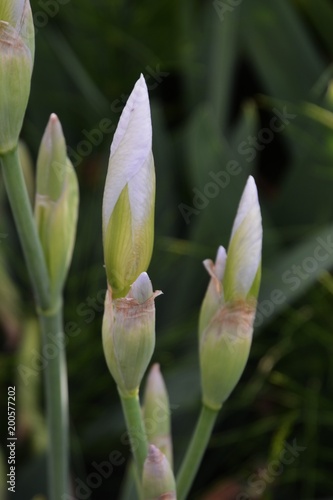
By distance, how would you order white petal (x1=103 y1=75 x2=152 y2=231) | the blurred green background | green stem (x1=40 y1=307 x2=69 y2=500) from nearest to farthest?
1. white petal (x1=103 y1=75 x2=152 y2=231)
2. green stem (x1=40 y1=307 x2=69 y2=500)
3. the blurred green background

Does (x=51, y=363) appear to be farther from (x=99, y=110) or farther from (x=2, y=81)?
(x=99, y=110)

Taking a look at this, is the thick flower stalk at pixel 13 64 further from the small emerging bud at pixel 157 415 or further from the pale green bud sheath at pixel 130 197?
the small emerging bud at pixel 157 415

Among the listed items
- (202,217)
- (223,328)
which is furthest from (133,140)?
(202,217)

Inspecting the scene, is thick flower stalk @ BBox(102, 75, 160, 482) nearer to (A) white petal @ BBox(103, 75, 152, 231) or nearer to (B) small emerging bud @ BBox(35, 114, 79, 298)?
(A) white petal @ BBox(103, 75, 152, 231)

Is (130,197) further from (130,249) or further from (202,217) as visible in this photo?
(202,217)

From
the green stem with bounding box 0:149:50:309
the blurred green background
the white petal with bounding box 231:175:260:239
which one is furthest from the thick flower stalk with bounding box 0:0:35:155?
the blurred green background

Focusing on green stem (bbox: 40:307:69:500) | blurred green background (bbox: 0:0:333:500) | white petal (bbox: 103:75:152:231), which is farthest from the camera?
blurred green background (bbox: 0:0:333:500)

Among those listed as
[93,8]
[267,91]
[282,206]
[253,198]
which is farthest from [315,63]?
[253,198]
